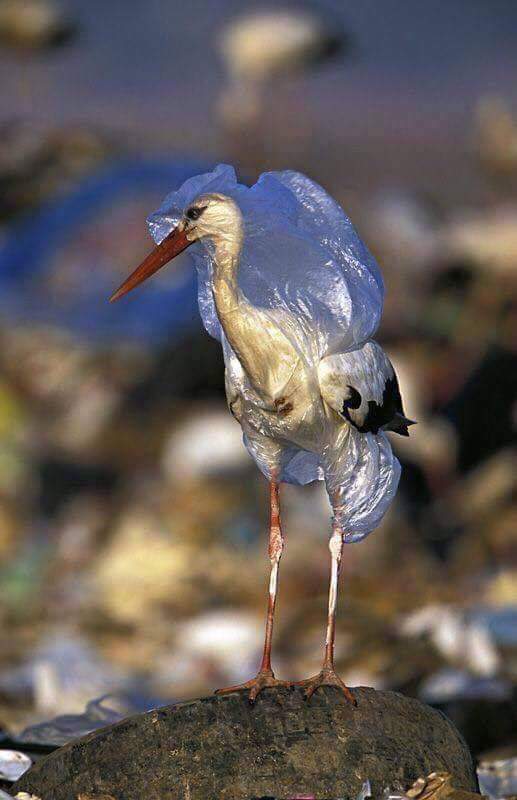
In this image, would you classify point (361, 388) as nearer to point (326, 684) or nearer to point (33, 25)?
point (326, 684)

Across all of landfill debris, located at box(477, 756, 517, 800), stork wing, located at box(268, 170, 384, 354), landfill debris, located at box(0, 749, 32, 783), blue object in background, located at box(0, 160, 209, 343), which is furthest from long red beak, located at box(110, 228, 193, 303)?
blue object in background, located at box(0, 160, 209, 343)

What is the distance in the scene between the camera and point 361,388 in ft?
9.34

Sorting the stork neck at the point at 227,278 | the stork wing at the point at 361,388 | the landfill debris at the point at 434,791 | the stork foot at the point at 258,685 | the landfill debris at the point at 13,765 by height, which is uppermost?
the stork neck at the point at 227,278

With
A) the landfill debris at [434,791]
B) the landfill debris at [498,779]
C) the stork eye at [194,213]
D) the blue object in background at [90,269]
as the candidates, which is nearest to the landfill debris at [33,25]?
the blue object in background at [90,269]

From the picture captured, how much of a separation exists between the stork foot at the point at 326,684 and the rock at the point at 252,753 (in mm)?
14

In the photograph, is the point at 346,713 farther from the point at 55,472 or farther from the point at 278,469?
the point at 55,472

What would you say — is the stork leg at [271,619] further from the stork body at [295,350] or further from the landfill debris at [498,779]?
the landfill debris at [498,779]

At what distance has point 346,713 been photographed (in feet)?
9.39

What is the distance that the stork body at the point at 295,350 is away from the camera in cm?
278

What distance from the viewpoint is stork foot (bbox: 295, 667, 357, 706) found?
2885 millimetres

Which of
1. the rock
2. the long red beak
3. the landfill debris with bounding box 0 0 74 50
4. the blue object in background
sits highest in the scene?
the landfill debris with bounding box 0 0 74 50

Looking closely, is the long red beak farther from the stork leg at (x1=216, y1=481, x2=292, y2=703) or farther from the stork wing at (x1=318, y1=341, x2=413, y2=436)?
the stork leg at (x1=216, y1=481, x2=292, y2=703)

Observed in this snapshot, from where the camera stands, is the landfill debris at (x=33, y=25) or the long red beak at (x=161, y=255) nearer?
the long red beak at (x=161, y=255)

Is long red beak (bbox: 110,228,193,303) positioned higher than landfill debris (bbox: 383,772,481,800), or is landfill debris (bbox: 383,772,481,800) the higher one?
long red beak (bbox: 110,228,193,303)
